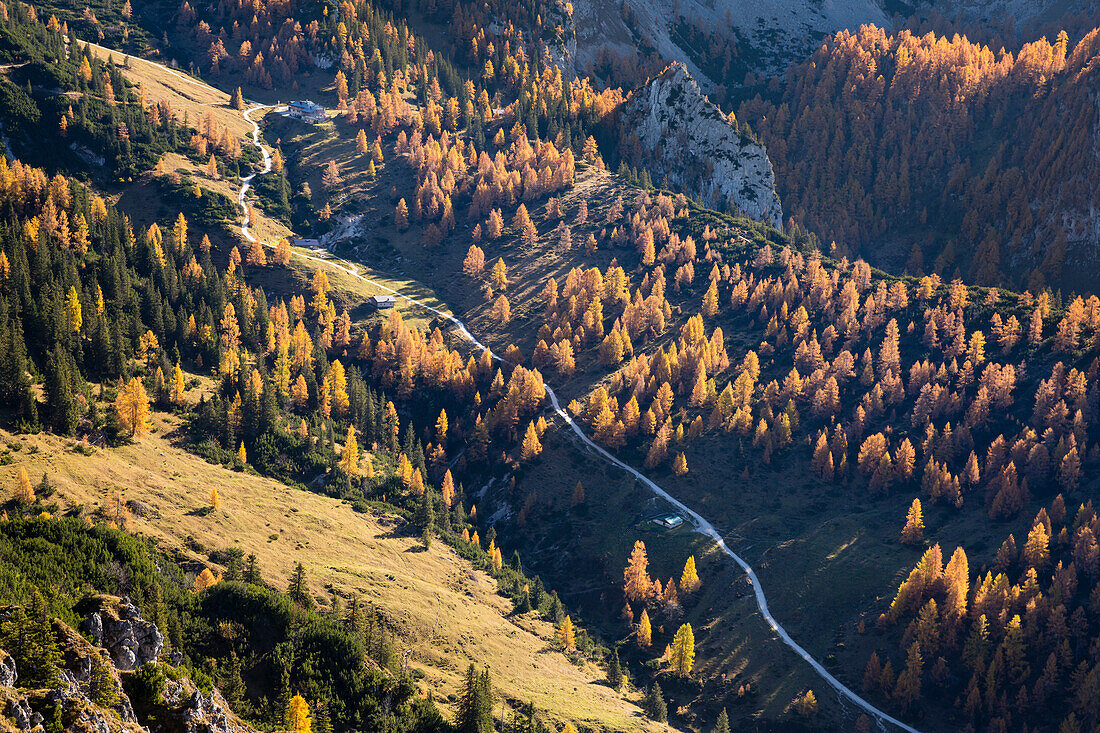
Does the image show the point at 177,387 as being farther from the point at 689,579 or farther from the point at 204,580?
the point at 689,579

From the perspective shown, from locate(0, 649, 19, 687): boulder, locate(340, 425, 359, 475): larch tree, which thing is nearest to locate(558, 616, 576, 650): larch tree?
locate(340, 425, 359, 475): larch tree

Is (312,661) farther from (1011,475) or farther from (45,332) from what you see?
(1011,475)

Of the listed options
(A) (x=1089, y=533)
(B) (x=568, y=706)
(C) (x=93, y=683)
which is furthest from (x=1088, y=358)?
(C) (x=93, y=683)

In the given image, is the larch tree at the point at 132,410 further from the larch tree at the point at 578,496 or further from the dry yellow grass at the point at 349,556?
the larch tree at the point at 578,496

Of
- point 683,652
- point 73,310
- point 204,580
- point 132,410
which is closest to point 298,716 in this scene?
point 204,580

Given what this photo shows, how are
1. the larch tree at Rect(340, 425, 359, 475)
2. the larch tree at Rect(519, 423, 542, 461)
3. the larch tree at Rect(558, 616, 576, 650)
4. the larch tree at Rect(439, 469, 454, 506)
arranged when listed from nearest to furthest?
the larch tree at Rect(558, 616, 576, 650) → the larch tree at Rect(340, 425, 359, 475) → the larch tree at Rect(439, 469, 454, 506) → the larch tree at Rect(519, 423, 542, 461)

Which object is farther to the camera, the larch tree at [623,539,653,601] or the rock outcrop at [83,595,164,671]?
the larch tree at [623,539,653,601]

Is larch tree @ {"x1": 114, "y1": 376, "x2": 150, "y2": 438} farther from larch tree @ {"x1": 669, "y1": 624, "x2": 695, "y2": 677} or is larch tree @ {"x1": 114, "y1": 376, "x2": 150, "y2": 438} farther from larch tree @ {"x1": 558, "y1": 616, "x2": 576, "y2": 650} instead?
larch tree @ {"x1": 669, "y1": 624, "x2": 695, "y2": 677}

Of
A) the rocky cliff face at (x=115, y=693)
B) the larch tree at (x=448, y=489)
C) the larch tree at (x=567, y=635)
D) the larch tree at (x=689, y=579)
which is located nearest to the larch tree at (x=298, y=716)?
the rocky cliff face at (x=115, y=693)
